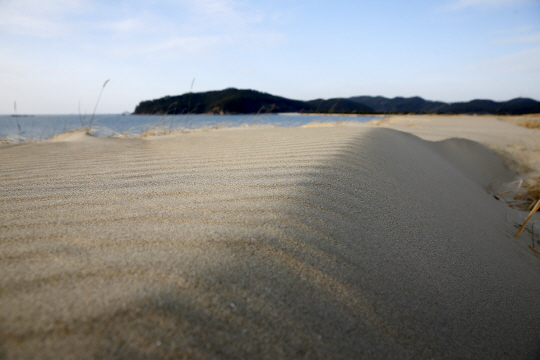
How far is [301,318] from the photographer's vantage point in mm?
636

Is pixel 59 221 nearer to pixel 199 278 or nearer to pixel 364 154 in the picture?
pixel 199 278

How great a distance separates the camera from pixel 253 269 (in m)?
0.73

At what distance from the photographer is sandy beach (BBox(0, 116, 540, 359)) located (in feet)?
1.83

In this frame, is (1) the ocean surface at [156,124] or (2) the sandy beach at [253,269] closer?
(2) the sandy beach at [253,269]

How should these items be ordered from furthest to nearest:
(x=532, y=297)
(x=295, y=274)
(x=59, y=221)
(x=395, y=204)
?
(x=395, y=204), (x=532, y=297), (x=59, y=221), (x=295, y=274)

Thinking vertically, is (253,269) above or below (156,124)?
below

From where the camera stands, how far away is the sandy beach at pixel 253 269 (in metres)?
0.56

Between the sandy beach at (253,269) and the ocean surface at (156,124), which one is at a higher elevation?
the ocean surface at (156,124)

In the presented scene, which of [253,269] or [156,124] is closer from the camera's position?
[253,269]

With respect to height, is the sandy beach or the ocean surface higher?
the ocean surface

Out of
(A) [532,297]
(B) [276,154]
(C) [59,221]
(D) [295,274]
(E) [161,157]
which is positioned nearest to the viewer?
(D) [295,274]

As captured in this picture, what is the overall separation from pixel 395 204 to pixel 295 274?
874 mm

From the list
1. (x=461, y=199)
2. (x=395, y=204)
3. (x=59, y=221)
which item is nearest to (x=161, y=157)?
(x=59, y=221)

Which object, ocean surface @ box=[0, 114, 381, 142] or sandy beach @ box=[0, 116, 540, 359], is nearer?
sandy beach @ box=[0, 116, 540, 359]
